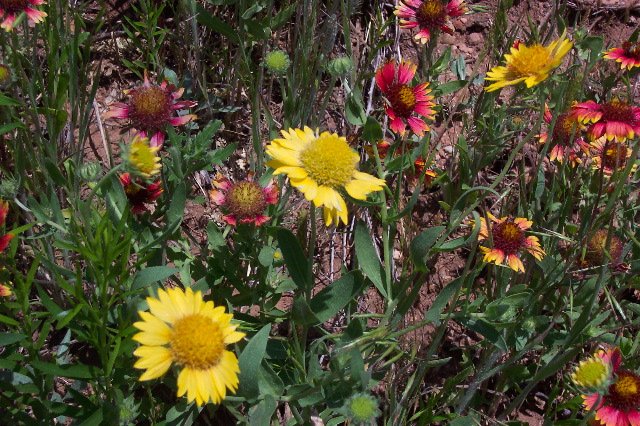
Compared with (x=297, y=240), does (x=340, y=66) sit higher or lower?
higher

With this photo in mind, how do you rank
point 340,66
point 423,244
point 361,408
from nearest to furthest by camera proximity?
point 361,408
point 423,244
point 340,66

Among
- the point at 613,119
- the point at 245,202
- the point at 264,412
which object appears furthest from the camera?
the point at 613,119

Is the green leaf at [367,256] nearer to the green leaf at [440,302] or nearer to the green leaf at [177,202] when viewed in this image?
the green leaf at [440,302]

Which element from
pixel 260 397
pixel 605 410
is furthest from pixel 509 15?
pixel 260 397

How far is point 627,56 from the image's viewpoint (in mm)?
2461

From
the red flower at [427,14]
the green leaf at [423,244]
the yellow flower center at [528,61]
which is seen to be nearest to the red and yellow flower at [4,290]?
the green leaf at [423,244]

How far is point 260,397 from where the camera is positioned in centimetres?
158

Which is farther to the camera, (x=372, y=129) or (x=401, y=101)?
(x=401, y=101)

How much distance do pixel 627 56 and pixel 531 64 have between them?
0.80 m

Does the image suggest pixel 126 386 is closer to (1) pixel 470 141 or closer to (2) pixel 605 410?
(2) pixel 605 410


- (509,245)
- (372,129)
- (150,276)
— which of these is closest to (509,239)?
(509,245)

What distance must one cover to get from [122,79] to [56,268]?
4.57 ft

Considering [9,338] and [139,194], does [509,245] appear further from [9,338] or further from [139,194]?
[9,338]

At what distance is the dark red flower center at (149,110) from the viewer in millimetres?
1886
